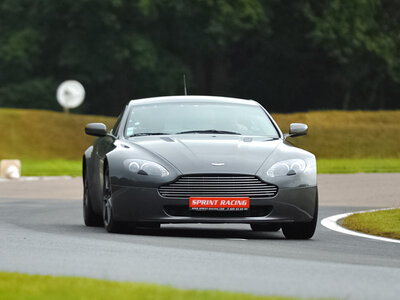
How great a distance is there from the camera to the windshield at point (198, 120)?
14.6 metres

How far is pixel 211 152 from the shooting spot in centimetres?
1352

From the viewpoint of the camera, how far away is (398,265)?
10977 mm

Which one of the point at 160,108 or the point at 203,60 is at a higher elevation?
the point at 160,108

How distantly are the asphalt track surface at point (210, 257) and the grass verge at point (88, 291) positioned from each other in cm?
37

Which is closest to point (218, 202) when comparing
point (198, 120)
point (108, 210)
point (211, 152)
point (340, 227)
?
point (211, 152)

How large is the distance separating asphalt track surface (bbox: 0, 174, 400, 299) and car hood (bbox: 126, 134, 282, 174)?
0.74 meters

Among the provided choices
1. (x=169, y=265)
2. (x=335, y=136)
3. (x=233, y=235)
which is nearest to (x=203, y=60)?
(x=335, y=136)

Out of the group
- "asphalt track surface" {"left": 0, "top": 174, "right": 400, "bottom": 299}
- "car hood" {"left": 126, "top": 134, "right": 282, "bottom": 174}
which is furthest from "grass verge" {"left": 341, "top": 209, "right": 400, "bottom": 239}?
"car hood" {"left": 126, "top": 134, "right": 282, "bottom": 174}

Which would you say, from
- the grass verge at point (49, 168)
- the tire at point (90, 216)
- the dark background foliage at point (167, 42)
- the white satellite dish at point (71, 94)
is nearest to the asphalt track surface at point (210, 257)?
the tire at point (90, 216)

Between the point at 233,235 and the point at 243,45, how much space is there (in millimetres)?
53065

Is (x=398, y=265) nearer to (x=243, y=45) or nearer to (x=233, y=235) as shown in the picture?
(x=233, y=235)

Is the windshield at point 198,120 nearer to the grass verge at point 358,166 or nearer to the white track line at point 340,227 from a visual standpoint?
the white track line at point 340,227

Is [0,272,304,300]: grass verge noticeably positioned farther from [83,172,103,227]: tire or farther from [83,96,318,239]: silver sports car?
[83,172,103,227]: tire

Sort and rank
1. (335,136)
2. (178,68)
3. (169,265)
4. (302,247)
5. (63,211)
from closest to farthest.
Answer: (169,265) → (302,247) → (63,211) → (335,136) → (178,68)
